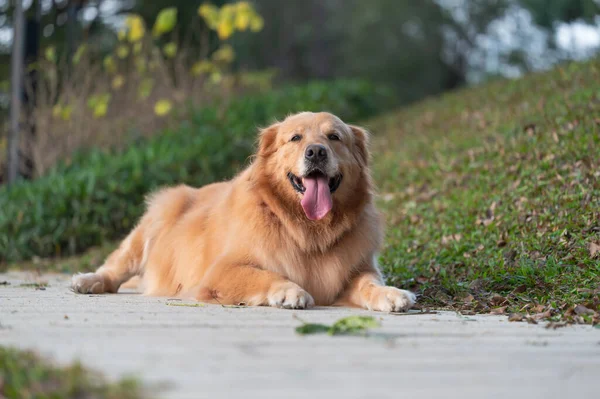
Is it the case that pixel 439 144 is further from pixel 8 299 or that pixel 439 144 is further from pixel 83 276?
pixel 8 299

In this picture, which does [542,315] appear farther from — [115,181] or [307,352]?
[115,181]

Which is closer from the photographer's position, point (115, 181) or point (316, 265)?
point (316, 265)

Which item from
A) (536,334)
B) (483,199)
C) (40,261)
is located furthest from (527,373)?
(40,261)

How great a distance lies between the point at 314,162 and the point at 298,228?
44cm

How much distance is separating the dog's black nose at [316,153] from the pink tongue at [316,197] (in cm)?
14

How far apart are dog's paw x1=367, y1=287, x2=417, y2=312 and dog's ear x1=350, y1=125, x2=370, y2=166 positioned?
1.17 meters

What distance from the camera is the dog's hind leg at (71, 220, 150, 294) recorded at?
17.4ft

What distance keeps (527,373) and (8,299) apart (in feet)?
10.8

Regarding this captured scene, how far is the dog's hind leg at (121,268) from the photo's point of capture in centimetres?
531

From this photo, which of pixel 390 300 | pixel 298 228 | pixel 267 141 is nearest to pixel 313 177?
pixel 298 228

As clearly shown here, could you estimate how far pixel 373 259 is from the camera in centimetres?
475

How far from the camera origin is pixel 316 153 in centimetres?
447

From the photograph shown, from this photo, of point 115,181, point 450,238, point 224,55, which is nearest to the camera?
point 450,238

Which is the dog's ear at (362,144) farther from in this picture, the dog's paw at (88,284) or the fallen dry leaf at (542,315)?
the dog's paw at (88,284)
